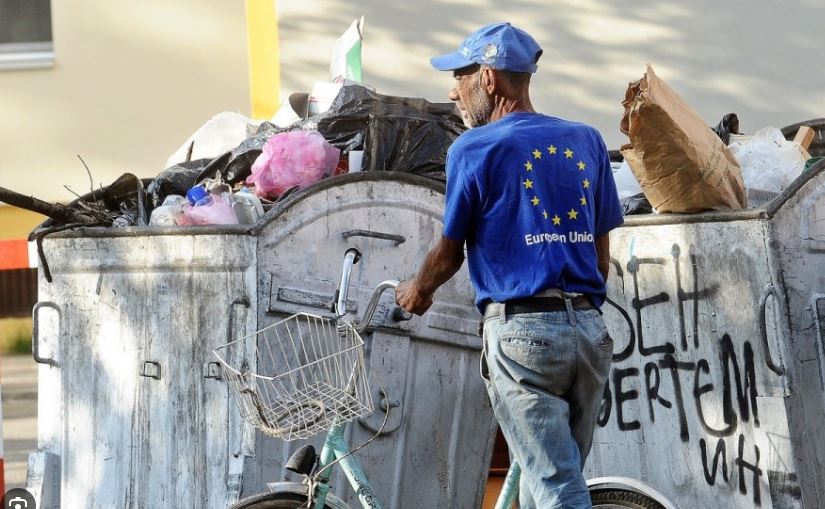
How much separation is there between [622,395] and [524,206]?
1.48 metres

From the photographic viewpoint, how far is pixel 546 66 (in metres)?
8.68

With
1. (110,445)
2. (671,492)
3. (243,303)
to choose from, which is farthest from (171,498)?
(671,492)

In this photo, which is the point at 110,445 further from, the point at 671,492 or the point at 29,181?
the point at 29,181

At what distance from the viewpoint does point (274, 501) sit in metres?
4.12

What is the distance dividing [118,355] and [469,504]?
Result: 1426 millimetres

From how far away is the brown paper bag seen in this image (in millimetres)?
4621

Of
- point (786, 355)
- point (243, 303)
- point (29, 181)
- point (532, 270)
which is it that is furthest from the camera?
point (29, 181)

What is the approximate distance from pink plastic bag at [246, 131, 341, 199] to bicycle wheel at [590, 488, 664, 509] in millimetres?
1740

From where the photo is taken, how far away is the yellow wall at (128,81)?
30.8 feet

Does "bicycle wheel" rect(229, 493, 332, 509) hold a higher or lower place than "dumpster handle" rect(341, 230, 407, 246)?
lower

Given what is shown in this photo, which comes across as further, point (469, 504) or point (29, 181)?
point (29, 181)

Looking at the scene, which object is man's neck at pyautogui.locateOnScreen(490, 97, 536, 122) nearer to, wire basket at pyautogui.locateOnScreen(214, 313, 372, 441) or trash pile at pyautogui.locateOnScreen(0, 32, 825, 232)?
wire basket at pyautogui.locateOnScreen(214, 313, 372, 441)

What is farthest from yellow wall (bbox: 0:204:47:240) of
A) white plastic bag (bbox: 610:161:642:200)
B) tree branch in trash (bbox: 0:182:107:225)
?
white plastic bag (bbox: 610:161:642:200)

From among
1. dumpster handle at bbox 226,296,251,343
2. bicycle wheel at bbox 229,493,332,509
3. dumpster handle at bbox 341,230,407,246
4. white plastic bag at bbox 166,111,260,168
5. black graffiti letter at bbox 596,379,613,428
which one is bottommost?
bicycle wheel at bbox 229,493,332,509
